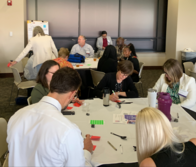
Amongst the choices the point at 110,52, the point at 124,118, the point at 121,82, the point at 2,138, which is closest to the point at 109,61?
the point at 110,52

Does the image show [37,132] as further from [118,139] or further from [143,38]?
[143,38]

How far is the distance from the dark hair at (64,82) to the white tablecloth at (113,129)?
521 mm

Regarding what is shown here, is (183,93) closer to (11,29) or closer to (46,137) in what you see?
(46,137)

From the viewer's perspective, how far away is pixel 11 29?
708cm

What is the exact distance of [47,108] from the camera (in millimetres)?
1309

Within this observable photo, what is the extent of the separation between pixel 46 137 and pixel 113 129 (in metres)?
0.89

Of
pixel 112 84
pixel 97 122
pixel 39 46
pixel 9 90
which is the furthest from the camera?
pixel 9 90

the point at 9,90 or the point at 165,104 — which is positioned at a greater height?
the point at 165,104

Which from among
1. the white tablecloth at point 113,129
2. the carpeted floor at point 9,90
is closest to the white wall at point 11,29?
the carpeted floor at point 9,90

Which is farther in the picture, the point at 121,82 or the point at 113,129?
the point at 121,82

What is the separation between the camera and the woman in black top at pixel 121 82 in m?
3.04

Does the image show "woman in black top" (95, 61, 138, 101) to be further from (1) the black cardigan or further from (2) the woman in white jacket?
(2) the woman in white jacket

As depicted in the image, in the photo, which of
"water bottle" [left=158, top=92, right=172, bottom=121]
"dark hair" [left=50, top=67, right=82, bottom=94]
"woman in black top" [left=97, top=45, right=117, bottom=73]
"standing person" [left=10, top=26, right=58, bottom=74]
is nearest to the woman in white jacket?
"water bottle" [left=158, top=92, right=172, bottom=121]

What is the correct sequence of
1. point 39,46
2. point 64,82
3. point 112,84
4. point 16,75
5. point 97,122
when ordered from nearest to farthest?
point 64,82 → point 97,122 → point 112,84 → point 16,75 → point 39,46
